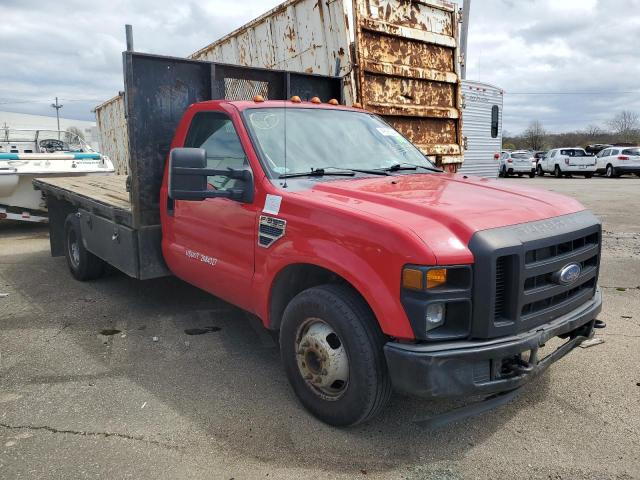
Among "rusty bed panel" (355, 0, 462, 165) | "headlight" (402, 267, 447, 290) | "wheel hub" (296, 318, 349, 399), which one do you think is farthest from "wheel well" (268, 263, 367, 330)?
"rusty bed panel" (355, 0, 462, 165)

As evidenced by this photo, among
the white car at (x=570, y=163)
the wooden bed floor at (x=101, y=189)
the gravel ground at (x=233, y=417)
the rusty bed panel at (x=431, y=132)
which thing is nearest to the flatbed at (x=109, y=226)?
the wooden bed floor at (x=101, y=189)

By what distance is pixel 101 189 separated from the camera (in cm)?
650

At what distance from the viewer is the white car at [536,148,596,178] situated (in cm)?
2807

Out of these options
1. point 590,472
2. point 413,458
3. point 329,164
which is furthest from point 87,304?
point 590,472

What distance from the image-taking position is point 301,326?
3.17 meters

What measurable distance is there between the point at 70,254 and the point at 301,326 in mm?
4355

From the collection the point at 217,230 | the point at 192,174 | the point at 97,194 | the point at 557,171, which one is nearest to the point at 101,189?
the point at 97,194

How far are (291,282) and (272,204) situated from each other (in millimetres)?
495

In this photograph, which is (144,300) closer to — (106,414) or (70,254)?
(70,254)

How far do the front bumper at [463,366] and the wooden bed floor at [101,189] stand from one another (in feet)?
10.5

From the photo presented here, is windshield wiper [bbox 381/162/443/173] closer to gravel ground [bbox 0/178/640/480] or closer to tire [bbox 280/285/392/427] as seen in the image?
tire [bbox 280/285/392/427]

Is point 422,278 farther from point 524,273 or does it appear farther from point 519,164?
point 519,164

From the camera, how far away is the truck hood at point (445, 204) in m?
2.64

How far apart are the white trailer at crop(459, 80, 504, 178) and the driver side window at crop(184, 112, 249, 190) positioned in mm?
7832
